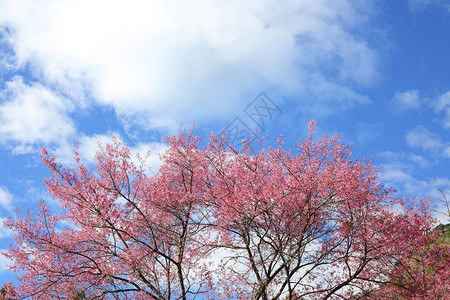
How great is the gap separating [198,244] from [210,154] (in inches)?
112

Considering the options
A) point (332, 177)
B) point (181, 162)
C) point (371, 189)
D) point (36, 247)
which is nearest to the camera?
point (332, 177)

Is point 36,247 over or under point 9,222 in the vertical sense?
under

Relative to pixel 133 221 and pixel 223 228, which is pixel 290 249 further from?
pixel 133 221

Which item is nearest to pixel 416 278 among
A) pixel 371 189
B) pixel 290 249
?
pixel 371 189

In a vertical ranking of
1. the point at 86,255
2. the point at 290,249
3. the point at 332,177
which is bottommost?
the point at 290,249

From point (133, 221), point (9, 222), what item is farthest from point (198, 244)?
point (9, 222)

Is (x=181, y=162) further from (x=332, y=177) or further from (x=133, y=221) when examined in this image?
(x=332, y=177)

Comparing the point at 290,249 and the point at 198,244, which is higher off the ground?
the point at 198,244

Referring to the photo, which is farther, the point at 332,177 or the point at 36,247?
the point at 36,247

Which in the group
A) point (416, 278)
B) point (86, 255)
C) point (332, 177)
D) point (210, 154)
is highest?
point (210, 154)

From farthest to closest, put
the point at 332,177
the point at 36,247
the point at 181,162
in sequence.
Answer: the point at 181,162 < the point at 36,247 < the point at 332,177

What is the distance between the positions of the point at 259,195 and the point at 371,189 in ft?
12.7

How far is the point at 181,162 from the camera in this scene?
12.6 m

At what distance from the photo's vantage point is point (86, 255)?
1111 cm
